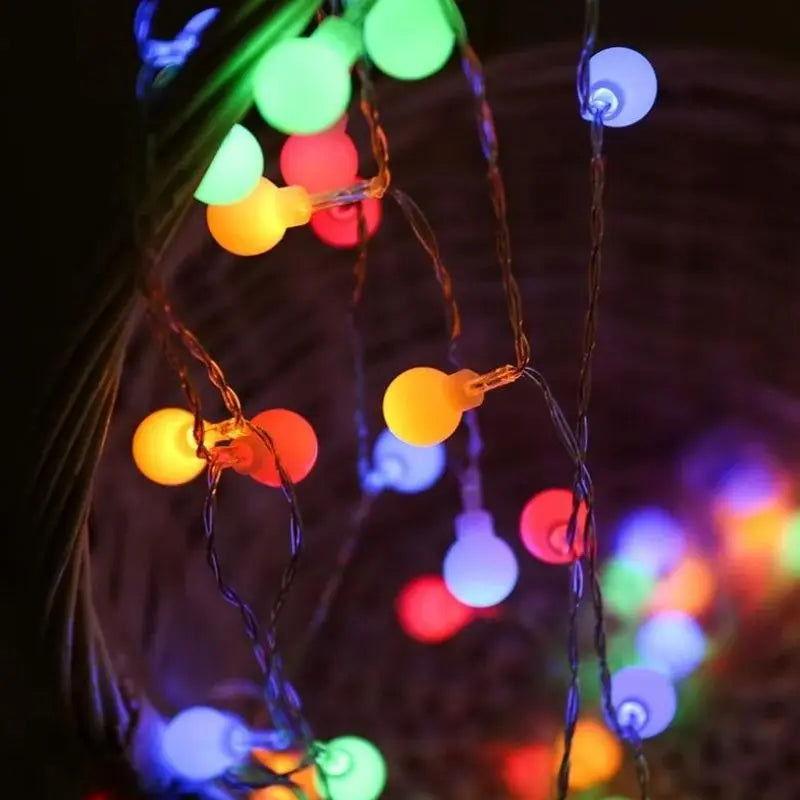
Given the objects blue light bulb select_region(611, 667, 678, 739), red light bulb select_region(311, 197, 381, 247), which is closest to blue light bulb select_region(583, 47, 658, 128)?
red light bulb select_region(311, 197, 381, 247)

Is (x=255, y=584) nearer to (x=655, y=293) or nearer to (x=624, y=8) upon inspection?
(x=655, y=293)

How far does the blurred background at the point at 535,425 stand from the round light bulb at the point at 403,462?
0.05 metres

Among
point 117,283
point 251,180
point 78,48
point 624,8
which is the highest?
point 624,8

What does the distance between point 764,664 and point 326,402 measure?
0.36 m

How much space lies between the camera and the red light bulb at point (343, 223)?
64 centimetres

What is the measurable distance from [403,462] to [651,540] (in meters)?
0.21

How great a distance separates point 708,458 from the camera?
0.78 meters

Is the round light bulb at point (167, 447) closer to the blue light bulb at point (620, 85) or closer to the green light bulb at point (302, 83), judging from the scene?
the green light bulb at point (302, 83)

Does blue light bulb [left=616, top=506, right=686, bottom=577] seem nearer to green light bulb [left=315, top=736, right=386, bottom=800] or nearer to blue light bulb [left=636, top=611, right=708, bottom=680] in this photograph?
blue light bulb [left=636, top=611, right=708, bottom=680]

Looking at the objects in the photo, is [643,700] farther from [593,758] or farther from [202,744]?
[202,744]

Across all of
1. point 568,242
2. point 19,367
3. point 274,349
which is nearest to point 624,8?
point 568,242

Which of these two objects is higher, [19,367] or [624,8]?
[624,8]

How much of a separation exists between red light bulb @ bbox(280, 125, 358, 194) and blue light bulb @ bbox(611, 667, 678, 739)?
34cm

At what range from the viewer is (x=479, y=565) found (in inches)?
22.5
